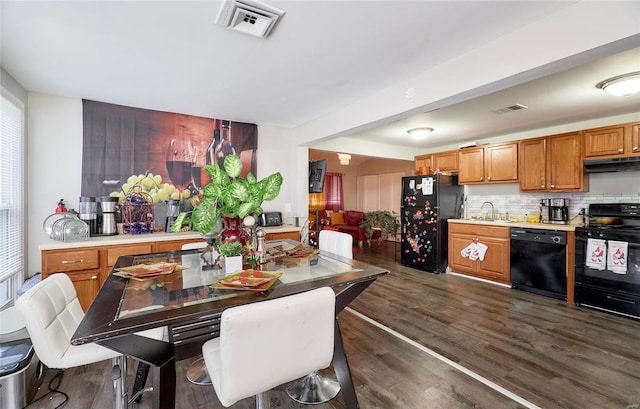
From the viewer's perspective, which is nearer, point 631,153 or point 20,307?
point 20,307

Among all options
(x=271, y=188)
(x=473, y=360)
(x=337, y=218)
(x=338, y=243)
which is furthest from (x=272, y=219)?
(x=337, y=218)

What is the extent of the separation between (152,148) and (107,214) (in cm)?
88

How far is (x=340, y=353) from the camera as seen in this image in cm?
160

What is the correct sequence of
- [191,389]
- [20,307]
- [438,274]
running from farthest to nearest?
[438,274] → [191,389] → [20,307]

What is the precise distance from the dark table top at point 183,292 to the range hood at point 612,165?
3.52 meters

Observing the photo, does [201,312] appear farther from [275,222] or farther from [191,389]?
[275,222]

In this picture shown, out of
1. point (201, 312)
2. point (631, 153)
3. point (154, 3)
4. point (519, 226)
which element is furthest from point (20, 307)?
point (631, 153)

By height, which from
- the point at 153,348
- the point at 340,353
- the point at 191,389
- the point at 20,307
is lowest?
the point at 191,389

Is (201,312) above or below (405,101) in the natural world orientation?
below

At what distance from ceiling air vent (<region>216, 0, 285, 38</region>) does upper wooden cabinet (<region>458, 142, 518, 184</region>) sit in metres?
3.99

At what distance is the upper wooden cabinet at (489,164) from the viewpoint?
165 inches

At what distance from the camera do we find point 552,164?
12.4 feet

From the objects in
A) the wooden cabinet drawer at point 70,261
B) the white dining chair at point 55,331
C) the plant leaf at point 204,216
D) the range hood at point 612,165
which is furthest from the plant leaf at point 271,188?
the range hood at point 612,165

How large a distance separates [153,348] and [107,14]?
1.81 meters
